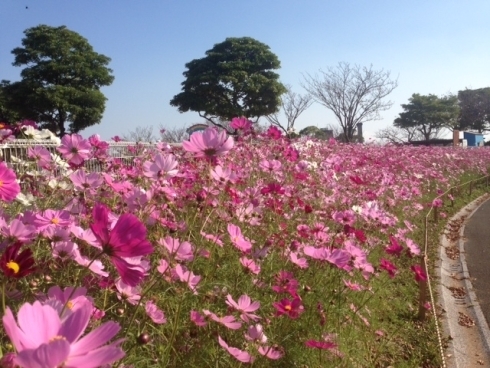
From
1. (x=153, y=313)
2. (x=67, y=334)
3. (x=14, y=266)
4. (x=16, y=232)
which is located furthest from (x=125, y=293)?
(x=67, y=334)

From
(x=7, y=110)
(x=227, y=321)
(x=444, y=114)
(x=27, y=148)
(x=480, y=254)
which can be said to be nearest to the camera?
(x=227, y=321)

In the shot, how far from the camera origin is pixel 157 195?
70.5 inches

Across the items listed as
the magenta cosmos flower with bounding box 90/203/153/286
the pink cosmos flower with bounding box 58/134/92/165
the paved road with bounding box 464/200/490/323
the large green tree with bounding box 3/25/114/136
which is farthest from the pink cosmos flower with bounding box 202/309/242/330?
the large green tree with bounding box 3/25/114/136

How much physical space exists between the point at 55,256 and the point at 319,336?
4.60 feet

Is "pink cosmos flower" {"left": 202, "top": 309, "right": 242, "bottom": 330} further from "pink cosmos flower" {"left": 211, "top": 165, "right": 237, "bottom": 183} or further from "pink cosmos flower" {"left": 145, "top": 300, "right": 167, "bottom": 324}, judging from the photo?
"pink cosmos flower" {"left": 211, "top": 165, "right": 237, "bottom": 183}

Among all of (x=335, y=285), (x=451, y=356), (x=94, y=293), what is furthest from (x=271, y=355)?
(x=451, y=356)

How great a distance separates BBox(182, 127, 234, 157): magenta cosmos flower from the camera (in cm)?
125

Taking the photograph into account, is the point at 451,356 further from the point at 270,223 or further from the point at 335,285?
the point at 270,223

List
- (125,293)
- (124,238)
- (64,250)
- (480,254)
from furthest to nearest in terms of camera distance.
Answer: (480,254)
(125,293)
(64,250)
(124,238)

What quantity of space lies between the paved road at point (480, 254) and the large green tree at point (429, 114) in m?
38.5

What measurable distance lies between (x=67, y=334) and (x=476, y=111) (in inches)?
2094

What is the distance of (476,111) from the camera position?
158ft

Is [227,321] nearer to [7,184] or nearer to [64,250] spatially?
[64,250]

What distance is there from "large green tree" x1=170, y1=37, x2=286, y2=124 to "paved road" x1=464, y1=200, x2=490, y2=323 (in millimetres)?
19957
